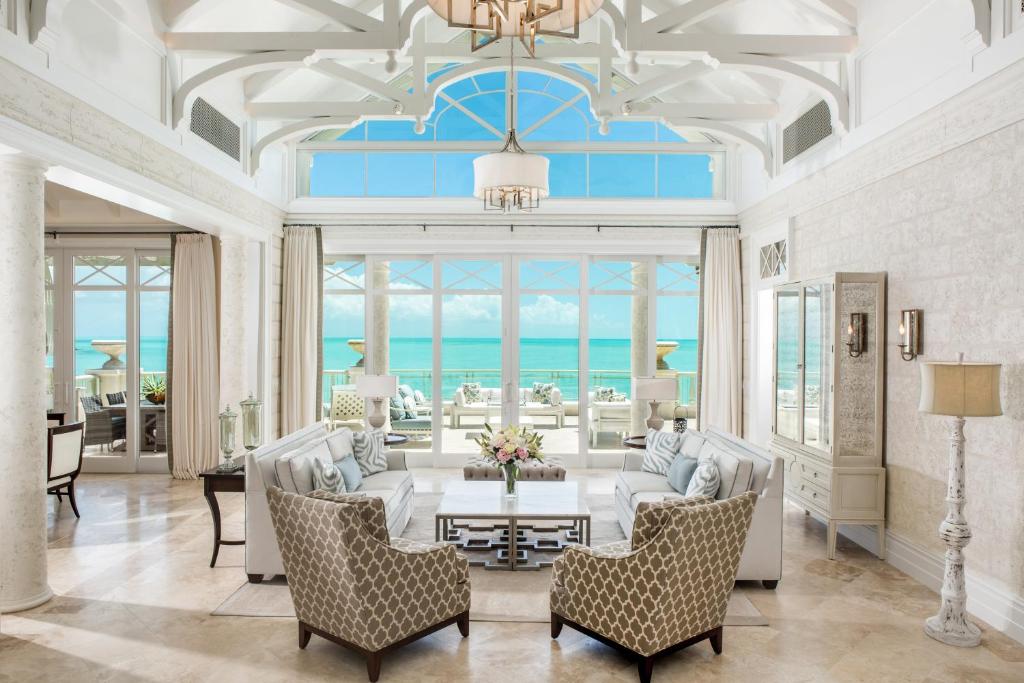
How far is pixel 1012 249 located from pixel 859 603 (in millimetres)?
2266

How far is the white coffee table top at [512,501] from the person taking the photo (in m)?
4.50

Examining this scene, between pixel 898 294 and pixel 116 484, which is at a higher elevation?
pixel 898 294

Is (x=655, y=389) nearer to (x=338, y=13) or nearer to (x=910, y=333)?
(x=910, y=333)

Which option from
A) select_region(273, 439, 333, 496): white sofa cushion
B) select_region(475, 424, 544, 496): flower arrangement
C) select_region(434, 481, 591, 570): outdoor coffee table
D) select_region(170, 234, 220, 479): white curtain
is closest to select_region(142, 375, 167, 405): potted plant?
select_region(170, 234, 220, 479): white curtain

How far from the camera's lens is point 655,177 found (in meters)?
8.10

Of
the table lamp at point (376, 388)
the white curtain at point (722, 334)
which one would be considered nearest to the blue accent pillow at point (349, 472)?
the table lamp at point (376, 388)

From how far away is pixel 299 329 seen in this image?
7891 millimetres

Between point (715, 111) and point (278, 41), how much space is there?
412 centimetres

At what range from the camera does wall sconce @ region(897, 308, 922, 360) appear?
14.4ft

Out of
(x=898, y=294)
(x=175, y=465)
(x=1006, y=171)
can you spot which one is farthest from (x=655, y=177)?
(x=175, y=465)

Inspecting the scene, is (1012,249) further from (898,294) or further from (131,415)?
(131,415)

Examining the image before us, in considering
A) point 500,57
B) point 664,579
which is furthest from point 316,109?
point 664,579

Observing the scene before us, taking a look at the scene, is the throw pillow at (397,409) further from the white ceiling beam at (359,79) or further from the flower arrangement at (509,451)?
the white ceiling beam at (359,79)

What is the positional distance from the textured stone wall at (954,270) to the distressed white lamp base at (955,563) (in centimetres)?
31
